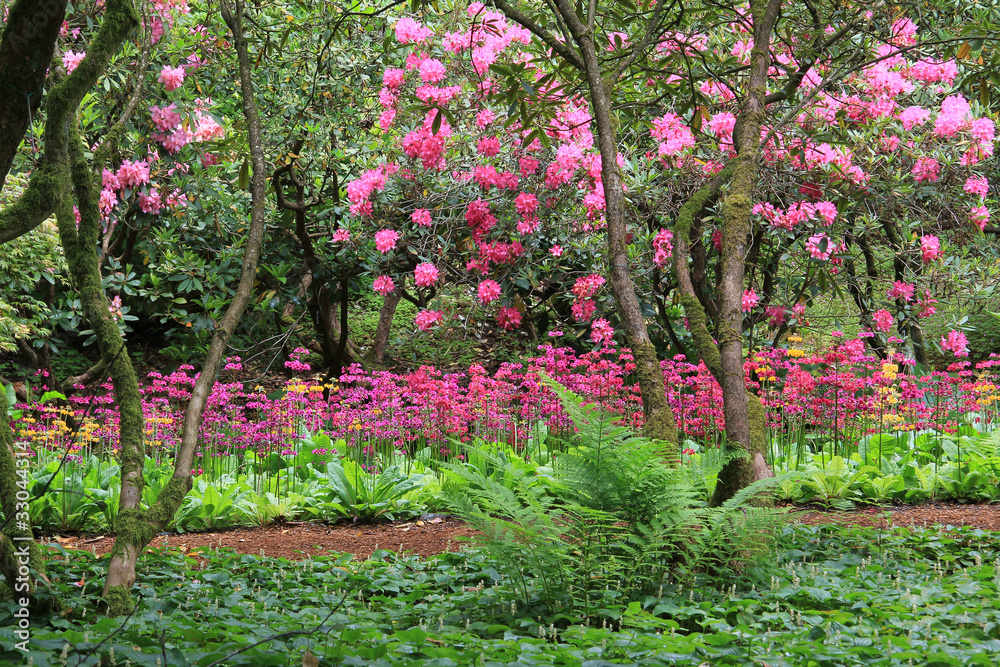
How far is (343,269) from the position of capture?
25.3ft

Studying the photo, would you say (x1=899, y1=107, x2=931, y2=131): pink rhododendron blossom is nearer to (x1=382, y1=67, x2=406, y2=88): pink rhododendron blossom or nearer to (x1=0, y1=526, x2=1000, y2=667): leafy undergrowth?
(x1=0, y1=526, x2=1000, y2=667): leafy undergrowth

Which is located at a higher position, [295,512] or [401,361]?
[401,361]

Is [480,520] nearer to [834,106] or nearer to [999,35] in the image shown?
[999,35]

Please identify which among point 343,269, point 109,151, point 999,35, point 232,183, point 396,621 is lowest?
point 396,621

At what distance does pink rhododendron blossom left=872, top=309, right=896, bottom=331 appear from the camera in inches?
236

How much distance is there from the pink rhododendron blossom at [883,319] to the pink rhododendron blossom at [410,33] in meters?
4.42

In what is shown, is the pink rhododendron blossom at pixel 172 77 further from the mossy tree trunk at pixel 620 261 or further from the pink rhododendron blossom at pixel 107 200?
the mossy tree trunk at pixel 620 261

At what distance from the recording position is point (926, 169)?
564 cm

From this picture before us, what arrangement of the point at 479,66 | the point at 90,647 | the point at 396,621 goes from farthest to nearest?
the point at 479,66 < the point at 396,621 < the point at 90,647

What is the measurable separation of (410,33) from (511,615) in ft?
15.3

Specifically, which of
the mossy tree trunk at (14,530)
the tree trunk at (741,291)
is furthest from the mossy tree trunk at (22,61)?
the tree trunk at (741,291)

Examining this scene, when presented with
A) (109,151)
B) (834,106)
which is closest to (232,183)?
(109,151)

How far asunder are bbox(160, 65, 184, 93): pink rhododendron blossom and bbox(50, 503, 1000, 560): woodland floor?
133 inches

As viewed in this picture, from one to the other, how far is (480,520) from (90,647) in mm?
1243
